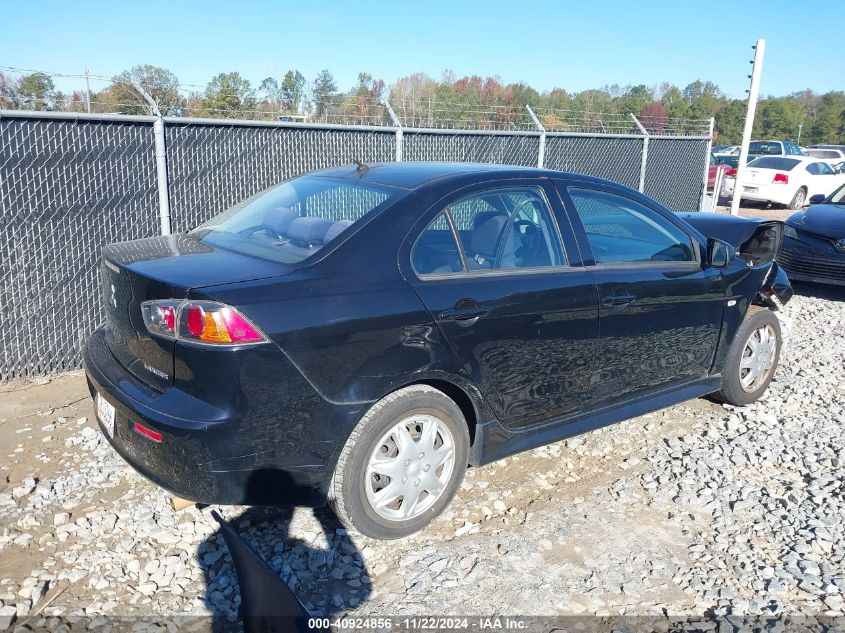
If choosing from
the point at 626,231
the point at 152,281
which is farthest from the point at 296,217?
the point at 626,231

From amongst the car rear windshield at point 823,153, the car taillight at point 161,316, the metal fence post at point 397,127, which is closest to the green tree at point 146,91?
the metal fence post at point 397,127

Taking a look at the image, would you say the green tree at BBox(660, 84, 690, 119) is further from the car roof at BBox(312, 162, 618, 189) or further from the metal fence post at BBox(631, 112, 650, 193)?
the car roof at BBox(312, 162, 618, 189)

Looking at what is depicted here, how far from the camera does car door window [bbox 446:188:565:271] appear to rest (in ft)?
11.7

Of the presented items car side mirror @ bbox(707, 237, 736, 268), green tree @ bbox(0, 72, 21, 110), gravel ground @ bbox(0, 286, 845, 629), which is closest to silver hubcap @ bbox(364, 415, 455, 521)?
gravel ground @ bbox(0, 286, 845, 629)

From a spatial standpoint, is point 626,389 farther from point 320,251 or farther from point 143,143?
point 143,143

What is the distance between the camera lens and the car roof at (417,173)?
363 centimetres

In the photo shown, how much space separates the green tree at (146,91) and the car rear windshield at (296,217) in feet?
8.59

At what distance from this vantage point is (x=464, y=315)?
131 inches

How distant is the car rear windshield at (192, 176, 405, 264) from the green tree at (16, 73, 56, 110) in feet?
8.24

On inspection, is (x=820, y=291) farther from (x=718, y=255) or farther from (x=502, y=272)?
(x=502, y=272)

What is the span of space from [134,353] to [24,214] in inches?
111

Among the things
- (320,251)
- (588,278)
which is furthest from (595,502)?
(320,251)

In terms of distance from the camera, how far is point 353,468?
10.2 feet

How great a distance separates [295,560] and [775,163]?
20421 millimetres
